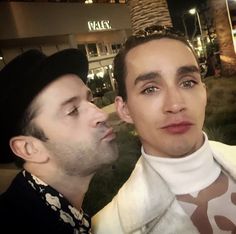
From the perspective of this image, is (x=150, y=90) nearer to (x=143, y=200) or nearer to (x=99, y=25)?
(x=143, y=200)

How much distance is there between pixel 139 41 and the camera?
2.26m

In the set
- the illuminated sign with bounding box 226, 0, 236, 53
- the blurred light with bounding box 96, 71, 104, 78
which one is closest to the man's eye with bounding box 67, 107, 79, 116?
the illuminated sign with bounding box 226, 0, 236, 53

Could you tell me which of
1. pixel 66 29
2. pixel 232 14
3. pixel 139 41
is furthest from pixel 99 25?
pixel 139 41

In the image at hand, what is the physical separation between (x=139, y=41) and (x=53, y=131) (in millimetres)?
748

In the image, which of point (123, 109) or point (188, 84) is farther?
point (123, 109)

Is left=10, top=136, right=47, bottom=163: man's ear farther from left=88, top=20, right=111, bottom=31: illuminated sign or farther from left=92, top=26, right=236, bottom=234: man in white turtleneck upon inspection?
left=88, top=20, right=111, bottom=31: illuminated sign

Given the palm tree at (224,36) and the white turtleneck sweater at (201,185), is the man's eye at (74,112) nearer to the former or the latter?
the white turtleneck sweater at (201,185)

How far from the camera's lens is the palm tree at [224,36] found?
8.30 meters

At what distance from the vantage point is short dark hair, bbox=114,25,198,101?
225 centimetres

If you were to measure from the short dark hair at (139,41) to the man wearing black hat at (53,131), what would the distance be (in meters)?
0.23

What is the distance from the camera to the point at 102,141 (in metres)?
2.24

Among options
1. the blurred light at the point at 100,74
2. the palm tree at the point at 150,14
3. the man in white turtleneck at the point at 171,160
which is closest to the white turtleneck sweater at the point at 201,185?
the man in white turtleneck at the point at 171,160

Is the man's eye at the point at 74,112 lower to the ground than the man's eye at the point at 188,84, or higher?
lower

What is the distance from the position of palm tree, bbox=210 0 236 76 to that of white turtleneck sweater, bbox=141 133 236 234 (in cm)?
688
